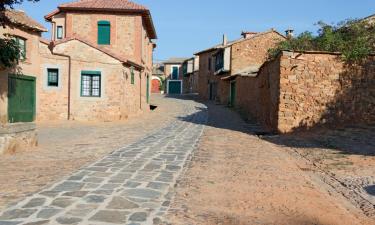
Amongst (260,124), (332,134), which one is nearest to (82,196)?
(332,134)

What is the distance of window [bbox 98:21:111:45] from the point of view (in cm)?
2597

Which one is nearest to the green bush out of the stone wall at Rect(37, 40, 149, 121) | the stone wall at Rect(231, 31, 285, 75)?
the stone wall at Rect(37, 40, 149, 121)

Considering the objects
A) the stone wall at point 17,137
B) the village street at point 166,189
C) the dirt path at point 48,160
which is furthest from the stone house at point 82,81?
the village street at point 166,189

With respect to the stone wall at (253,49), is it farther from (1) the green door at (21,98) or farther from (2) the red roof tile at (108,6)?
(1) the green door at (21,98)

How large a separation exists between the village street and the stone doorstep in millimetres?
656

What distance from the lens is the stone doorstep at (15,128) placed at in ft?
33.8

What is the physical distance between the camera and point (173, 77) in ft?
204

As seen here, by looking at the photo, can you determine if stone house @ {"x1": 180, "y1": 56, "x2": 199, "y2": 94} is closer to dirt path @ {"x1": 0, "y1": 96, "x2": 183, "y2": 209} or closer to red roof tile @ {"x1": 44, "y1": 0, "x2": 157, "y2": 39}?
red roof tile @ {"x1": 44, "y1": 0, "x2": 157, "y2": 39}

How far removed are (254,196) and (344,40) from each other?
17623 millimetres

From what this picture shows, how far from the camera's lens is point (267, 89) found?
60.5 ft

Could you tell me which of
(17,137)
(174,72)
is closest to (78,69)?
(17,137)

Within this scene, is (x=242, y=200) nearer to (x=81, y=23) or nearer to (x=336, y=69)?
(x=336, y=69)

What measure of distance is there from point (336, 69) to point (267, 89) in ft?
11.4

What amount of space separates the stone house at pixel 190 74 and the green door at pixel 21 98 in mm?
32953
